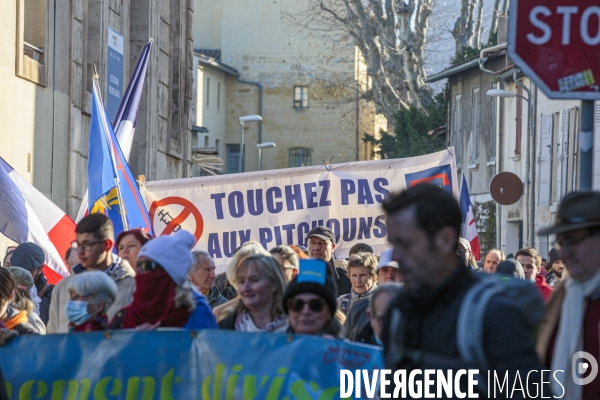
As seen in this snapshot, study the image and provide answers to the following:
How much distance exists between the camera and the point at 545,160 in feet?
108

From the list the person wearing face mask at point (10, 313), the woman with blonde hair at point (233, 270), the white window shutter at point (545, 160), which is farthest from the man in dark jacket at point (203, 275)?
the white window shutter at point (545, 160)

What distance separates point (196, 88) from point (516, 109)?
2825 cm

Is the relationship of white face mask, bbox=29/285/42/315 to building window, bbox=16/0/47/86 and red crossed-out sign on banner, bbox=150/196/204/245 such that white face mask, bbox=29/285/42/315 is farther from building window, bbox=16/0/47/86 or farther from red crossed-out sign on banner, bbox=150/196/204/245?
building window, bbox=16/0/47/86

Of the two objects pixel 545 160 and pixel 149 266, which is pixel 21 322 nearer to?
pixel 149 266

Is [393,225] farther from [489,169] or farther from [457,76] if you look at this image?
[457,76]

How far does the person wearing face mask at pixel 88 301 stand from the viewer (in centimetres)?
554

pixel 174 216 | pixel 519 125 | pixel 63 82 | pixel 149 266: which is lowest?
pixel 149 266

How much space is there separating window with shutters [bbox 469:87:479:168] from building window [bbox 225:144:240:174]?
29.7 metres

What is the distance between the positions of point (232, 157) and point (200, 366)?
211 feet

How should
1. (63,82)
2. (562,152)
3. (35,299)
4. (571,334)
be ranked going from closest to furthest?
(571,334) → (35,299) → (63,82) → (562,152)

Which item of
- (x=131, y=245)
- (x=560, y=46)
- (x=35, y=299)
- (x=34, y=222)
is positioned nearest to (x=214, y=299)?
(x=35, y=299)

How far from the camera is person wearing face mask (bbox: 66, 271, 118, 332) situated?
5539 millimetres

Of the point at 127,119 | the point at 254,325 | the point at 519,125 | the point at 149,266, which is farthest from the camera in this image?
the point at 519,125

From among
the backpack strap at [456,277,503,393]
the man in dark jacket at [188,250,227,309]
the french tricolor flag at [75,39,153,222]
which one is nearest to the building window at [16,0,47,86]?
the french tricolor flag at [75,39,153,222]
